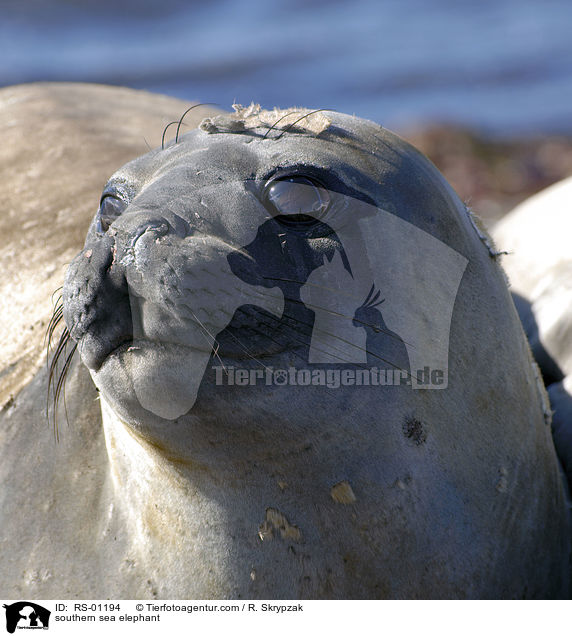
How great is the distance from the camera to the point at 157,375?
2172 mm

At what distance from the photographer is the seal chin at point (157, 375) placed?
85.0 inches

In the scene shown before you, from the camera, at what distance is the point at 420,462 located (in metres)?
2.44

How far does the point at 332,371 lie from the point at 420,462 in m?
0.39

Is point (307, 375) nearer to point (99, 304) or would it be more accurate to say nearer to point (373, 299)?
point (373, 299)

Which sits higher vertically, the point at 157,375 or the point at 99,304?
the point at 99,304

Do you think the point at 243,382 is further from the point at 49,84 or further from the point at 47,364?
the point at 49,84

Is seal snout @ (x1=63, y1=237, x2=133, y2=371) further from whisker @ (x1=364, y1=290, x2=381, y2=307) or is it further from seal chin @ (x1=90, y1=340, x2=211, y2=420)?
whisker @ (x1=364, y1=290, x2=381, y2=307)

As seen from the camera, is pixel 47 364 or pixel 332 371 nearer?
pixel 332 371

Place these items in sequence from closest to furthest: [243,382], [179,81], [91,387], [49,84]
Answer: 1. [243,382]
2. [91,387]
3. [49,84]
4. [179,81]

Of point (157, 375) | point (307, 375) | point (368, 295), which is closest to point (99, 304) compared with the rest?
point (157, 375)

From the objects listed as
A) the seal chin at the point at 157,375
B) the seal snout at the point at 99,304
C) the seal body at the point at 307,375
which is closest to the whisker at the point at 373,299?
the seal body at the point at 307,375

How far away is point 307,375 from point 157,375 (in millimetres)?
358

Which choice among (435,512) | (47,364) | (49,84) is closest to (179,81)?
(49,84)
